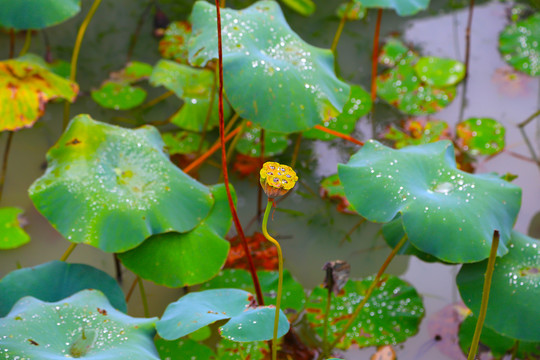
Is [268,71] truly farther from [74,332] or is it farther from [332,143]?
[74,332]

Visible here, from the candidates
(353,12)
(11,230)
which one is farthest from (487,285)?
(353,12)

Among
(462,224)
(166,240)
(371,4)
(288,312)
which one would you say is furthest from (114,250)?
(371,4)

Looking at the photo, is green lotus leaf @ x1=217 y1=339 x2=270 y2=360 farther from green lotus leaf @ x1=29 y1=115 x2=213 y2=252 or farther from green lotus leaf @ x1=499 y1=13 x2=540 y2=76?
green lotus leaf @ x1=499 y1=13 x2=540 y2=76

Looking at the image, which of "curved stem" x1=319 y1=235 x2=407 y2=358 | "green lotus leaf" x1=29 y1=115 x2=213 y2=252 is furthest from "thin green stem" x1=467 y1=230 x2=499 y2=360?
"green lotus leaf" x1=29 y1=115 x2=213 y2=252

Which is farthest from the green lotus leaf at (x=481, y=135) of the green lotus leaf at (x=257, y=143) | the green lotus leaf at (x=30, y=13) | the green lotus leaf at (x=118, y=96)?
the green lotus leaf at (x=30, y=13)

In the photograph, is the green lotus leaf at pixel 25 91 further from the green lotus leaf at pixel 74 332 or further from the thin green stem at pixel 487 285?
the thin green stem at pixel 487 285

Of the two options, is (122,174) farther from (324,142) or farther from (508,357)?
(508,357)
